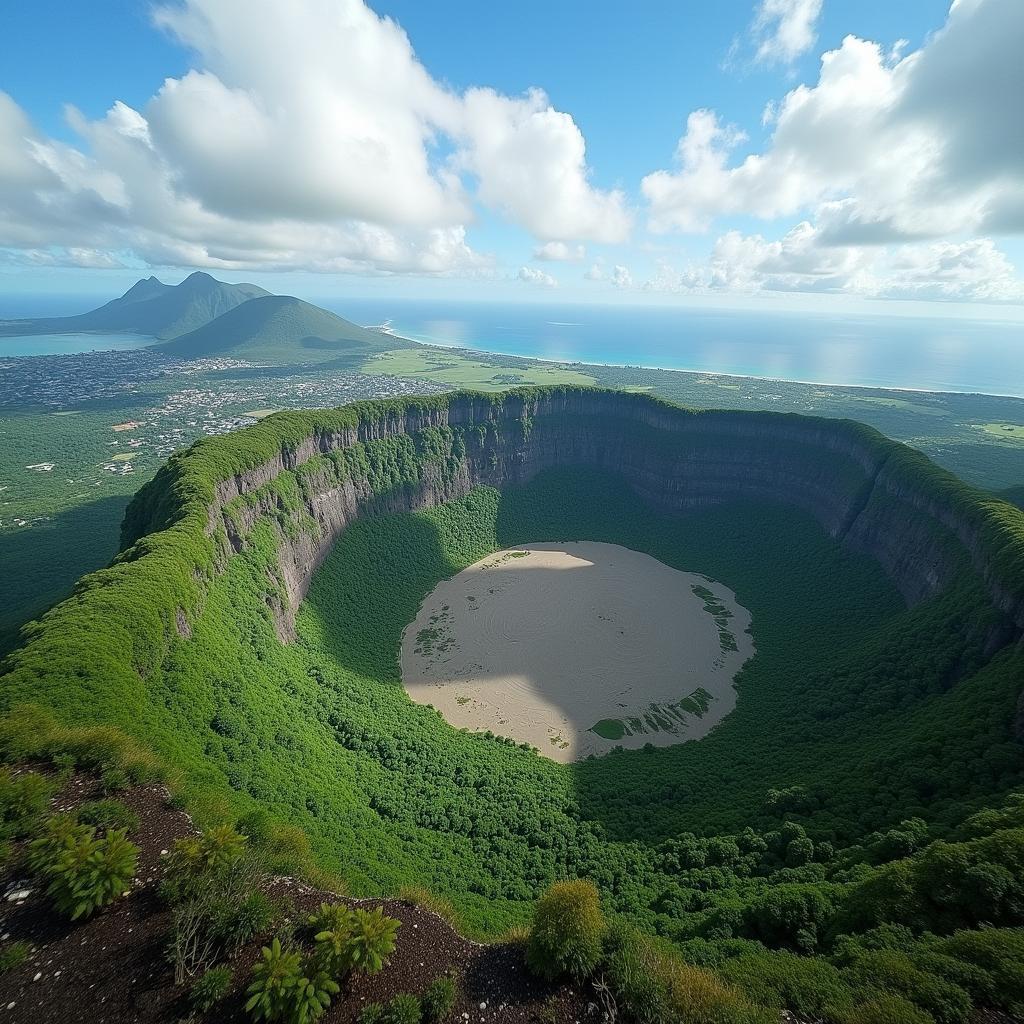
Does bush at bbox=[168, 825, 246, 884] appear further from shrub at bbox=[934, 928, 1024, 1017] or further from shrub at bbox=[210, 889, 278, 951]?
shrub at bbox=[934, 928, 1024, 1017]

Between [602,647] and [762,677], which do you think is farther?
[602,647]

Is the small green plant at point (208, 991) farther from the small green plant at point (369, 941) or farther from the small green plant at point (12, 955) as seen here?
the small green plant at point (12, 955)

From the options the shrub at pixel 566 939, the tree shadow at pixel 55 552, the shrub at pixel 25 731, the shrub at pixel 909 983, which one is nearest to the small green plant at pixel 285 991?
the shrub at pixel 566 939

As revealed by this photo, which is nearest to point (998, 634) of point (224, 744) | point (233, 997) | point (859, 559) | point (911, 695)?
point (911, 695)

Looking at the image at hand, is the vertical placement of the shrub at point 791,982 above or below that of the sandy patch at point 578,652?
above

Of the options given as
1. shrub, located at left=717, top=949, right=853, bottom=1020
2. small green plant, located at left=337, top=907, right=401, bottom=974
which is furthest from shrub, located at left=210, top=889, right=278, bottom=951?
shrub, located at left=717, top=949, right=853, bottom=1020

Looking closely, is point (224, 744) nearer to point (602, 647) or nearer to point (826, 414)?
point (602, 647)
